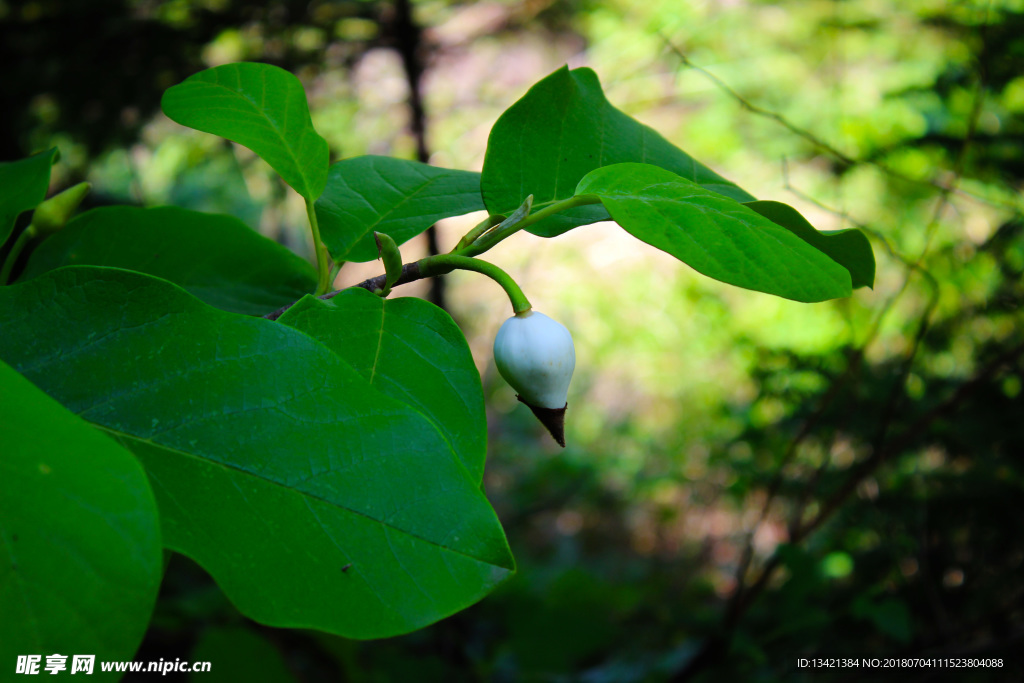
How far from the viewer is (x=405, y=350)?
17.4 inches

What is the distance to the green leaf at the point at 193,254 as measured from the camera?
0.56 meters

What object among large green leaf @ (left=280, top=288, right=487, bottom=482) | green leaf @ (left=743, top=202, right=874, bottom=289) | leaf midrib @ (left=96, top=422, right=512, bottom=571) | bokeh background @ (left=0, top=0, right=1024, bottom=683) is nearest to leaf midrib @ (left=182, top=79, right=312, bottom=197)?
large green leaf @ (left=280, top=288, right=487, bottom=482)

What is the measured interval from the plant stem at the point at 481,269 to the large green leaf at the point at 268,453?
100 mm

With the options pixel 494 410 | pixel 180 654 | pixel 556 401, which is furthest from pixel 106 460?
pixel 494 410

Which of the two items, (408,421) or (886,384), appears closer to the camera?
(408,421)

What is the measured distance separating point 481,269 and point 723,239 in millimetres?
147

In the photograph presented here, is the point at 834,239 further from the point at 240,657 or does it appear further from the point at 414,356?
the point at 240,657

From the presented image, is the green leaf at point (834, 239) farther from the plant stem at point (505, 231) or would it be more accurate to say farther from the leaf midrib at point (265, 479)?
the leaf midrib at point (265, 479)

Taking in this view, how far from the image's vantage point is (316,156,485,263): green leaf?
0.51 m

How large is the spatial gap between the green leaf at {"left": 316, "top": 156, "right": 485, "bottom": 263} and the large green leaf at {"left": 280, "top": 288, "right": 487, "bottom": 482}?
7 cm

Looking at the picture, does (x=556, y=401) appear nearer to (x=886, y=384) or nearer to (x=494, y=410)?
(x=886, y=384)

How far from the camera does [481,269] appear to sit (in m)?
0.42

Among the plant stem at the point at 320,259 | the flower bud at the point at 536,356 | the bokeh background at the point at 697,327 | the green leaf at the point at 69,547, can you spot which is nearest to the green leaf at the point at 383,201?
the plant stem at the point at 320,259

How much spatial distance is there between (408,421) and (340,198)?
0.79ft
